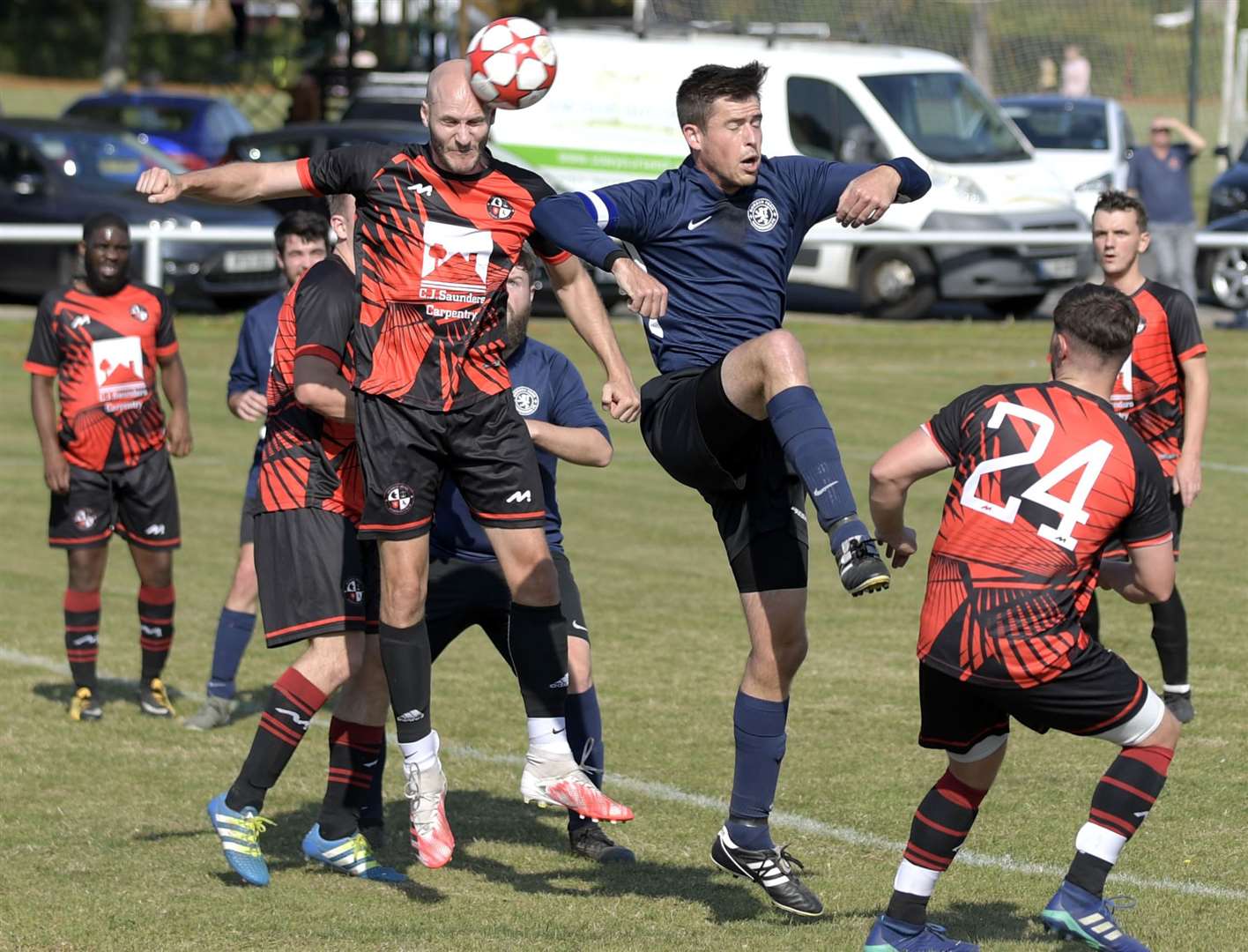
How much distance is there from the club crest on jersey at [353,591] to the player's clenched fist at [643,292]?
150 cm

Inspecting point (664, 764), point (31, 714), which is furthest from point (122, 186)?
point (664, 764)

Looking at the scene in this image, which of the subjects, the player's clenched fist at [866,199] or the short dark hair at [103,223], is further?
the short dark hair at [103,223]

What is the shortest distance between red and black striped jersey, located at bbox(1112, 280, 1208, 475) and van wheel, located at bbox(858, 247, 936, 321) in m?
13.0

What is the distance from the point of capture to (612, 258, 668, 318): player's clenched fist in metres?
5.31

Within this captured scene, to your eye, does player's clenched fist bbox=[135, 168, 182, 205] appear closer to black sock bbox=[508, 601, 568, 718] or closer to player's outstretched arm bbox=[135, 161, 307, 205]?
player's outstretched arm bbox=[135, 161, 307, 205]

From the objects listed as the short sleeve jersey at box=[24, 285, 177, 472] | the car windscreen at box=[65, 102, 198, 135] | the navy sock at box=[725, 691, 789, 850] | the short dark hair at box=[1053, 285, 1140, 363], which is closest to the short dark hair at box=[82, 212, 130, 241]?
the short sleeve jersey at box=[24, 285, 177, 472]

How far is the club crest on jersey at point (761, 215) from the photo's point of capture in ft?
19.5

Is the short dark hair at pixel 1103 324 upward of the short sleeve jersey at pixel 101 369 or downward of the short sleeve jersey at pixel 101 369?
upward

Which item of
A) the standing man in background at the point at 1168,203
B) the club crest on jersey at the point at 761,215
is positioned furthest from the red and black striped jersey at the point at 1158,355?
the standing man in background at the point at 1168,203

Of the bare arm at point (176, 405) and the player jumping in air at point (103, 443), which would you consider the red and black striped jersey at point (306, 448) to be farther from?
the bare arm at point (176, 405)

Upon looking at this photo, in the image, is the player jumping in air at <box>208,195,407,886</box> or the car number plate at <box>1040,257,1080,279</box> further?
the car number plate at <box>1040,257,1080,279</box>

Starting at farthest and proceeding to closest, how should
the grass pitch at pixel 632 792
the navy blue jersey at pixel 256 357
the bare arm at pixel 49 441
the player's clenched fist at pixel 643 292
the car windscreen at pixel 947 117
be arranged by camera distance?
1. the car windscreen at pixel 947 117
2. the bare arm at pixel 49 441
3. the navy blue jersey at pixel 256 357
4. the grass pitch at pixel 632 792
5. the player's clenched fist at pixel 643 292

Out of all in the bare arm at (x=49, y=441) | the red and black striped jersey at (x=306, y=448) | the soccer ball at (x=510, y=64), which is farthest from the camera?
the bare arm at (x=49, y=441)

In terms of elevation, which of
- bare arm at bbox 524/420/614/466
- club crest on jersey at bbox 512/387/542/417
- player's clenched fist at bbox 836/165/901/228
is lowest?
bare arm at bbox 524/420/614/466
